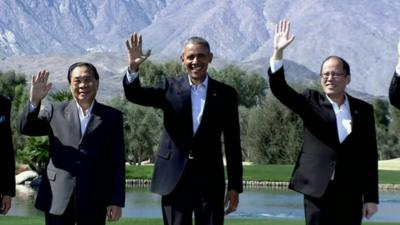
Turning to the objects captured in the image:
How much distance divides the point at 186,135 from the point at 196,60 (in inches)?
24.7

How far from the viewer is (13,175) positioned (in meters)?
8.60

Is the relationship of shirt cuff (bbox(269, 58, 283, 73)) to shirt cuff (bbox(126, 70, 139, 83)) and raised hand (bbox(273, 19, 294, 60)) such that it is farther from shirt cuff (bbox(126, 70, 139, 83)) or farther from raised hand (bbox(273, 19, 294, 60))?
shirt cuff (bbox(126, 70, 139, 83))

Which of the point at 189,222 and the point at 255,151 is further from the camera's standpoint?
the point at 255,151

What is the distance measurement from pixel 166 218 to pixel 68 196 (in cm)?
83

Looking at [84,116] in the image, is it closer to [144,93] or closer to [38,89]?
[38,89]

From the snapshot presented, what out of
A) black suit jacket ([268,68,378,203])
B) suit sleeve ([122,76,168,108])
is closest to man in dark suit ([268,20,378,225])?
black suit jacket ([268,68,378,203])

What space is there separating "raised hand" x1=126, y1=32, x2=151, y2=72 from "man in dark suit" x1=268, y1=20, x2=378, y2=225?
3.53ft

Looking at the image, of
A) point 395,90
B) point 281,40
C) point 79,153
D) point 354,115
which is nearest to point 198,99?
point 281,40

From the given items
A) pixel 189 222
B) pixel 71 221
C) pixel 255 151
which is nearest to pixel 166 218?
pixel 189 222

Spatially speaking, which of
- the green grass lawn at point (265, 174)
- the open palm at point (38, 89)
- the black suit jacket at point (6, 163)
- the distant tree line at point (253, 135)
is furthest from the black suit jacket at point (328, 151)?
the distant tree line at point (253, 135)

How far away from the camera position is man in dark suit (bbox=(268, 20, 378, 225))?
8.32m

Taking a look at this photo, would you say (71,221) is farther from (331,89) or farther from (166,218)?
(331,89)

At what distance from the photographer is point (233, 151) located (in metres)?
8.52

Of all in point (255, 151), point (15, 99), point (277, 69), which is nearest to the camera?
point (277, 69)
